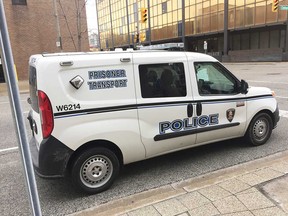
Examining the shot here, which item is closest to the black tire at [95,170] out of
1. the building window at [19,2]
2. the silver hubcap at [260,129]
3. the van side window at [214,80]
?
the van side window at [214,80]

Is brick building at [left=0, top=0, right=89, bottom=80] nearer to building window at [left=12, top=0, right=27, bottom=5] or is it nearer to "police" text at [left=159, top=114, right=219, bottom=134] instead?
building window at [left=12, top=0, right=27, bottom=5]

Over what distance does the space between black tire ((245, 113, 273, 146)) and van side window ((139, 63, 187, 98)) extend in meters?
1.66

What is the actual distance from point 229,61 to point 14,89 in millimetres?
38716

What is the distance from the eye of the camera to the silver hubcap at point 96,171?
370cm

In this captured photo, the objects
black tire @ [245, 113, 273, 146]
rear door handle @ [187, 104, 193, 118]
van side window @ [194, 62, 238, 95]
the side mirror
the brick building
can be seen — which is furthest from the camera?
the brick building

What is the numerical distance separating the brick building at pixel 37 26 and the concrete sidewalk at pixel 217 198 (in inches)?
813

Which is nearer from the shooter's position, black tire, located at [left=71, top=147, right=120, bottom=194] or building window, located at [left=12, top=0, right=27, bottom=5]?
black tire, located at [left=71, top=147, right=120, bottom=194]

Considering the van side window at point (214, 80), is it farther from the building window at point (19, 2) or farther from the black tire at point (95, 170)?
the building window at point (19, 2)

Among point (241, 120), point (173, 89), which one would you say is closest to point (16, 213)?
point (173, 89)

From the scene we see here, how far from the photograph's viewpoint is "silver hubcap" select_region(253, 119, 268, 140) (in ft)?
17.1

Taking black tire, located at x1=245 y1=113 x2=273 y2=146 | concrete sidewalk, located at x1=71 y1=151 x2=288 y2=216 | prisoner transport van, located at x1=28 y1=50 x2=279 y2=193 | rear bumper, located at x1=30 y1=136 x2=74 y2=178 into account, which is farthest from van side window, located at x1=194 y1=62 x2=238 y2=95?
rear bumper, located at x1=30 y1=136 x2=74 y2=178

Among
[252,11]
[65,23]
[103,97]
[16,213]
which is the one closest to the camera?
[16,213]

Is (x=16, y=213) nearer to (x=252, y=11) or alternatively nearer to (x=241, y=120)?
(x=241, y=120)

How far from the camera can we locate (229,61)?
38000mm
